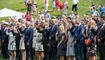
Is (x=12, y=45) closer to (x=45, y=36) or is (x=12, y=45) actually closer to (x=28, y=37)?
(x=28, y=37)

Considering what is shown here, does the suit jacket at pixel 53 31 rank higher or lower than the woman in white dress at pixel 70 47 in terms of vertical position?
higher

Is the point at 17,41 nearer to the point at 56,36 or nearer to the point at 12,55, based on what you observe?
the point at 12,55

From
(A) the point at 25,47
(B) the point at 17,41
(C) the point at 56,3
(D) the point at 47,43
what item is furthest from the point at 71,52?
(C) the point at 56,3

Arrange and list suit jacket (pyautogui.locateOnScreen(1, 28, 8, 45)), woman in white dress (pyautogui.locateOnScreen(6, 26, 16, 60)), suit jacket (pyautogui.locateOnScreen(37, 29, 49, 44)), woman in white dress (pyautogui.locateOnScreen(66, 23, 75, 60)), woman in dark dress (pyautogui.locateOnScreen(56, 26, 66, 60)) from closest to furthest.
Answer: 1. woman in white dress (pyautogui.locateOnScreen(66, 23, 75, 60))
2. woman in dark dress (pyautogui.locateOnScreen(56, 26, 66, 60))
3. suit jacket (pyautogui.locateOnScreen(37, 29, 49, 44))
4. woman in white dress (pyautogui.locateOnScreen(6, 26, 16, 60))
5. suit jacket (pyautogui.locateOnScreen(1, 28, 8, 45))

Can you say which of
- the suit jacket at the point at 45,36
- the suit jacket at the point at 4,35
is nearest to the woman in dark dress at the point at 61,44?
the suit jacket at the point at 45,36

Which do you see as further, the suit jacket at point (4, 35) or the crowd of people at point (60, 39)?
the suit jacket at point (4, 35)

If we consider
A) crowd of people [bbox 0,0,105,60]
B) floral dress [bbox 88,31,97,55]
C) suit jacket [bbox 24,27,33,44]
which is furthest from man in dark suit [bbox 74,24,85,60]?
suit jacket [bbox 24,27,33,44]

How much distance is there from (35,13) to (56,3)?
2.47 metres

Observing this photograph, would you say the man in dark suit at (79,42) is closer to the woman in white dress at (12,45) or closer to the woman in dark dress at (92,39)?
the woman in dark dress at (92,39)

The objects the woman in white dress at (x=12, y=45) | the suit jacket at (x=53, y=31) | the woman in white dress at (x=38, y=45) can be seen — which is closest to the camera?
the suit jacket at (x=53, y=31)

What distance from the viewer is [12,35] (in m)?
13.6

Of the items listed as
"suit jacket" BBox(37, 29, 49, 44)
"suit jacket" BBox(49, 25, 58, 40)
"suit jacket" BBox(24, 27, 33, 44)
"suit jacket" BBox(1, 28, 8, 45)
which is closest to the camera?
"suit jacket" BBox(49, 25, 58, 40)

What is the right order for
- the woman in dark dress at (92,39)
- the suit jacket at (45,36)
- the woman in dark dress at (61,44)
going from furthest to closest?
the suit jacket at (45,36), the woman in dark dress at (61,44), the woman in dark dress at (92,39)

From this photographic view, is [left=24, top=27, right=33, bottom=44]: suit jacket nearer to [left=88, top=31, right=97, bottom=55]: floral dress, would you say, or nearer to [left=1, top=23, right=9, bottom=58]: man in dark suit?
[left=88, top=31, right=97, bottom=55]: floral dress
